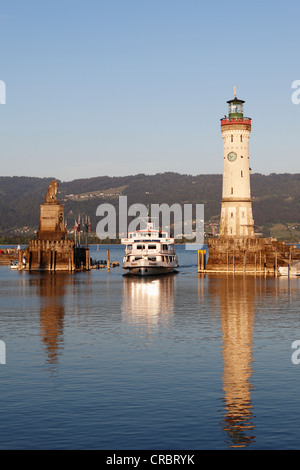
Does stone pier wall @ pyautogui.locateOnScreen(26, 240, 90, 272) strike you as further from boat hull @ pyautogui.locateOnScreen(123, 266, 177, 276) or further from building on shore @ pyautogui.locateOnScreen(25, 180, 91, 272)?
boat hull @ pyautogui.locateOnScreen(123, 266, 177, 276)

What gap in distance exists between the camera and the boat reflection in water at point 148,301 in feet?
207

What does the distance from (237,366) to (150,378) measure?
18.2ft

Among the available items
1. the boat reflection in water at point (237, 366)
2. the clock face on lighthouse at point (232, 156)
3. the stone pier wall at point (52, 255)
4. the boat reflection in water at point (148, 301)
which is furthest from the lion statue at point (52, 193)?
the boat reflection in water at point (237, 366)

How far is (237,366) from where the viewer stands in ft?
128

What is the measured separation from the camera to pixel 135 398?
31844mm

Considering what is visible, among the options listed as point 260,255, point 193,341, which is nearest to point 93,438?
point 193,341

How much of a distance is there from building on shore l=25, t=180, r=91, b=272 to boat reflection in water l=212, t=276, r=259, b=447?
72.3 meters

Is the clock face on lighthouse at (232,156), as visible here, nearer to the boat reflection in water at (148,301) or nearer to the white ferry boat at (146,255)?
the white ferry boat at (146,255)

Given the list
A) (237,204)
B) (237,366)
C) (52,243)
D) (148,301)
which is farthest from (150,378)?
(52,243)

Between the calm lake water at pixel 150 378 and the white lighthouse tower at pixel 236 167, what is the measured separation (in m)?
47.5

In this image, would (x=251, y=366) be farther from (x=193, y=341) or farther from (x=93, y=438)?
(x=93, y=438)

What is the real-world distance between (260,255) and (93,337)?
251 ft

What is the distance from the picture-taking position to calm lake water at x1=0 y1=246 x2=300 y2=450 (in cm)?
2636

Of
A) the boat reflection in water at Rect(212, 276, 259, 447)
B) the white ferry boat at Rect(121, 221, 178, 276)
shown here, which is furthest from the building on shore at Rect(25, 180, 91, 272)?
the boat reflection in water at Rect(212, 276, 259, 447)
